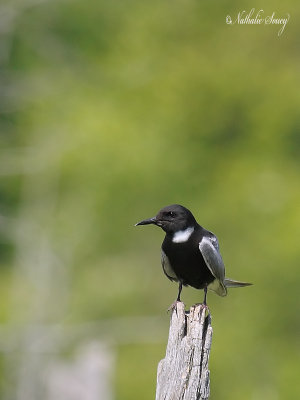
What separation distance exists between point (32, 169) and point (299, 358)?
18.1 feet

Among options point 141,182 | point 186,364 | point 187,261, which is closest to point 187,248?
point 187,261

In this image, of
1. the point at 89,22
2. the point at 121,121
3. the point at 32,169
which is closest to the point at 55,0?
the point at 89,22

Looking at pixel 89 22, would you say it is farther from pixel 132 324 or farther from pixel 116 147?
pixel 132 324

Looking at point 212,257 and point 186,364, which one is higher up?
point 212,257

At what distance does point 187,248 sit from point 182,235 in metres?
0.11

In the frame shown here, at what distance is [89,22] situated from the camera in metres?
24.5

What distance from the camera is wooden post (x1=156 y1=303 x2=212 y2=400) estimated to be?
21.2ft

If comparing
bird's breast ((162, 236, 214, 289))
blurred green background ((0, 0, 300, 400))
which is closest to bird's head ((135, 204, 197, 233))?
bird's breast ((162, 236, 214, 289))

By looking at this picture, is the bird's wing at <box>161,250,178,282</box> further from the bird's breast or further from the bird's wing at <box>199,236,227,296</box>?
the bird's wing at <box>199,236,227,296</box>

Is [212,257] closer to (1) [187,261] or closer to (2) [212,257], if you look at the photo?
(2) [212,257]

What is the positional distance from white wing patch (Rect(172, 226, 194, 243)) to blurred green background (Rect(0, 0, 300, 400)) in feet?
26.3

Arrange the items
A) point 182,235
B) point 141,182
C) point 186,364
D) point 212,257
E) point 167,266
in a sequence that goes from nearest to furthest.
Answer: point 186,364, point 212,257, point 182,235, point 167,266, point 141,182

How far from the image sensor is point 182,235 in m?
8.19

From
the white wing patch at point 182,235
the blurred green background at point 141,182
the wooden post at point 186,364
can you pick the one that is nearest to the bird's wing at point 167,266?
the white wing patch at point 182,235
